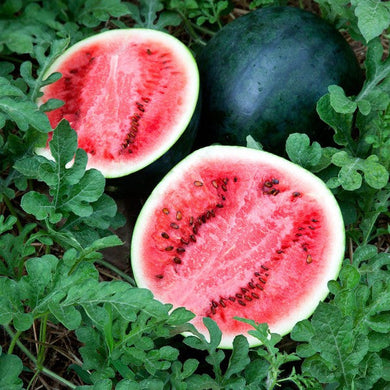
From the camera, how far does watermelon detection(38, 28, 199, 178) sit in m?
2.16

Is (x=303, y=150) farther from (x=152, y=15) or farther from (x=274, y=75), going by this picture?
(x=152, y=15)

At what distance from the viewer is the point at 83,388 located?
160 cm

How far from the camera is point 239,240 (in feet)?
6.58

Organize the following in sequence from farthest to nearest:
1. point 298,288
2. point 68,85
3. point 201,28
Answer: point 201,28
point 68,85
point 298,288

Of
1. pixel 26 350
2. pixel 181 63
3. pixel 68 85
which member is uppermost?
pixel 181 63

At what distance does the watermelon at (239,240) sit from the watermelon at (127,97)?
18 centimetres

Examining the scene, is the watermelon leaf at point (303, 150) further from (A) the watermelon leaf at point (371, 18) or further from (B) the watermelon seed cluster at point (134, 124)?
(B) the watermelon seed cluster at point (134, 124)

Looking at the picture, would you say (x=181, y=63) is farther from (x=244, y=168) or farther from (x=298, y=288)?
(x=298, y=288)

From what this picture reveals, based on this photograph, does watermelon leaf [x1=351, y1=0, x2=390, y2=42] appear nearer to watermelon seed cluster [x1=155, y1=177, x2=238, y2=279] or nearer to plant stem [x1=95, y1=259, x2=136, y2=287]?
watermelon seed cluster [x1=155, y1=177, x2=238, y2=279]

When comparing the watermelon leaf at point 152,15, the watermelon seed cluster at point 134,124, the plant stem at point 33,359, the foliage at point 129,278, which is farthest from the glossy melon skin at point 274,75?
the plant stem at point 33,359

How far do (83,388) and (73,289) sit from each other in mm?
245

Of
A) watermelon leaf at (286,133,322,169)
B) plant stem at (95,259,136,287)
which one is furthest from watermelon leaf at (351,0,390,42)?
plant stem at (95,259,136,287)

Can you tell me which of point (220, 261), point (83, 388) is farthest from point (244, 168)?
point (83, 388)

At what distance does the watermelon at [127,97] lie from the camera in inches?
85.2
